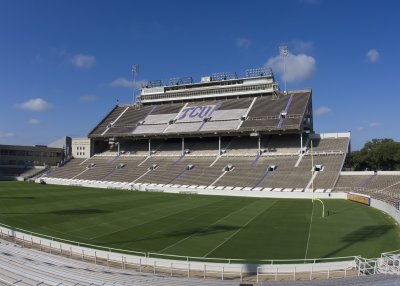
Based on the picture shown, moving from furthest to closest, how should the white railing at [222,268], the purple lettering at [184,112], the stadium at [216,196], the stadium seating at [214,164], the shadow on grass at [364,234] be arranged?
the purple lettering at [184,112], the stadium seating at [214,164], the shadow on grass at [364,234], the stadium at [216,196], the white railing at [222,268]

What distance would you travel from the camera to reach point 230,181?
6131 cm

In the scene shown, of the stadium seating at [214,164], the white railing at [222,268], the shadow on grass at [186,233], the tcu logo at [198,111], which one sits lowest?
the shadow on grass at [186,233]

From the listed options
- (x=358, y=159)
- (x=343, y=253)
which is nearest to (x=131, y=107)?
(x=358, y=159)

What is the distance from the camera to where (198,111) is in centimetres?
8312

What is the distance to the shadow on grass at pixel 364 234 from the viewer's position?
2380cm

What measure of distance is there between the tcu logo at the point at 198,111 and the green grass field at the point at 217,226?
36501 millimetres

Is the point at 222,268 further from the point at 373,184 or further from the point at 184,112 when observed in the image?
the point at 184,112

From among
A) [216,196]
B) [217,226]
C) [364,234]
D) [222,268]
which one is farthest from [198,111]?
[222,268]

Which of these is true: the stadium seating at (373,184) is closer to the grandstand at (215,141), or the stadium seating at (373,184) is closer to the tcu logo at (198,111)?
the grandstand at (215,141)

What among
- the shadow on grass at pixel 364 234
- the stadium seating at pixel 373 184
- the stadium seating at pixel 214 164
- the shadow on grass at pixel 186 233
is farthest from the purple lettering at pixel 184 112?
the shadow on grass at pixel 364 234

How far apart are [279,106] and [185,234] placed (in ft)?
170

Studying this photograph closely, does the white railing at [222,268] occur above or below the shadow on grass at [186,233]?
above

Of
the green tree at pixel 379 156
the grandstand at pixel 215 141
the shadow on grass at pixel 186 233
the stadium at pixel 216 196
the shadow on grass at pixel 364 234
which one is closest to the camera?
the stadium at pixel 216 196

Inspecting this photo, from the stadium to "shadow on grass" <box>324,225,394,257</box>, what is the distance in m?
0.15
